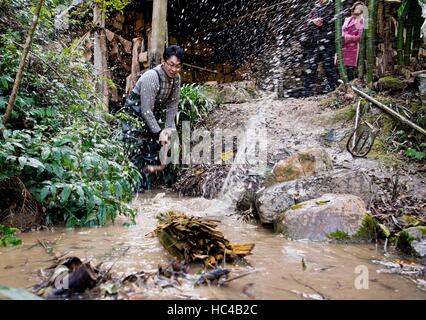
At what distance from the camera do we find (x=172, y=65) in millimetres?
4367

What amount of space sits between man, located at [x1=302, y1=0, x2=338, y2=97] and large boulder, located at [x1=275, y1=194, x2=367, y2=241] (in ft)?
17.6

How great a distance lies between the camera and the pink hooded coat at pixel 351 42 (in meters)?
6.05

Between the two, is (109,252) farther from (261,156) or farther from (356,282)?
(261,156)

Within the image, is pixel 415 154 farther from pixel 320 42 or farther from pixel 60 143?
pixel 320 42

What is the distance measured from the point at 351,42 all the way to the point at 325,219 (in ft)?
14.6

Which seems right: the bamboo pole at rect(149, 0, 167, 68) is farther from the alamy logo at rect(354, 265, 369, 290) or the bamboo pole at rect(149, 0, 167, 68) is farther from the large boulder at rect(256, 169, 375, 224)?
the alamy logo at rect(354, 265, 369, 290)

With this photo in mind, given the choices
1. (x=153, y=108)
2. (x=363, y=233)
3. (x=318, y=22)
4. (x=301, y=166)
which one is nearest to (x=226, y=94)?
(x=318, y=22)

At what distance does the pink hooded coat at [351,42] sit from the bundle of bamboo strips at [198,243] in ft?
16.7

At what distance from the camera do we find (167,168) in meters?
5.41

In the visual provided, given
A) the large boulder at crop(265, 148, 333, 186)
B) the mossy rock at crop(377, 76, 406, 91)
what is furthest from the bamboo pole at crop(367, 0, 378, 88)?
the large boulder at crop(265, 148, 333, 186)

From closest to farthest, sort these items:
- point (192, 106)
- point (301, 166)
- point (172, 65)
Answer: point (301, 166) < point (172, 65) < point (192, 106)
